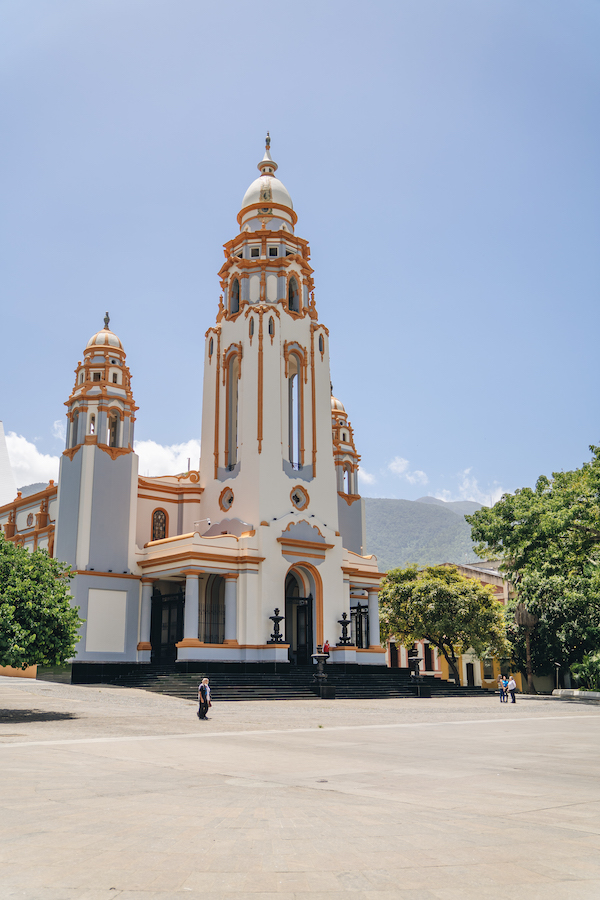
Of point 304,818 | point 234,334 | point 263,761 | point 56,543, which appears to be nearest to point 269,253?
point 234,334

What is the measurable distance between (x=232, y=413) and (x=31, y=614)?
920 inches

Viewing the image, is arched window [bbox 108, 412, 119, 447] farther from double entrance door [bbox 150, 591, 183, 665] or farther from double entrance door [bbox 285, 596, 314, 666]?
double entrance door [bbox 285, 596, 314, 666]

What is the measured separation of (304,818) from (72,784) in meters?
3.65

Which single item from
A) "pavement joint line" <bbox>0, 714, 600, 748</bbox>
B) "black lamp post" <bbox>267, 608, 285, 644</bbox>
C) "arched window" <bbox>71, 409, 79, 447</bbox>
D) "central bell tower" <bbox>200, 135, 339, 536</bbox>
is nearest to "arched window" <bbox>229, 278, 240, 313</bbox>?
"central bell tower" <bbox>200, 135, 339, 536</bbox>

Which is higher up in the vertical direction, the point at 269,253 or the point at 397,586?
the point at 269,253

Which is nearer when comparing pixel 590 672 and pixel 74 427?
pixel 590 672

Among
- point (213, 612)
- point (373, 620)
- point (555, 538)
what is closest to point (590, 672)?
point (555, 538)

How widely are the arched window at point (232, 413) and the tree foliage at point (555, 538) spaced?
13458 millimetres

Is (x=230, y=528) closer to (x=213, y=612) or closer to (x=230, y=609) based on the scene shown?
(x=213, y=612)

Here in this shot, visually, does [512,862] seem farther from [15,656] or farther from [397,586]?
[397,586]

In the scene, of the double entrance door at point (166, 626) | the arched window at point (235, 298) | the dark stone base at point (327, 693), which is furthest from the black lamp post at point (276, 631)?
the arched window at point (235, 298)

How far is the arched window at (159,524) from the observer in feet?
139

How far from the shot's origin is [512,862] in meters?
5.84

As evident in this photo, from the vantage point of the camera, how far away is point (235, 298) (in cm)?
4538
